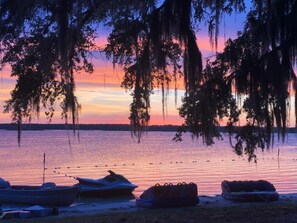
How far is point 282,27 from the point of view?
9070 mm

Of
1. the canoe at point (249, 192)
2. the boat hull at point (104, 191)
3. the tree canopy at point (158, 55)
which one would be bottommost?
the boat hull at point (104, 191)

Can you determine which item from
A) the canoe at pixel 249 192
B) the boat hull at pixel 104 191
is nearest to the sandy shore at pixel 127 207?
the canoe at pixel 249 192

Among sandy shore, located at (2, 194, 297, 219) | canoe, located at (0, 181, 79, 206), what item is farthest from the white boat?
sandy shore, located at (2, 194, 297, 219)

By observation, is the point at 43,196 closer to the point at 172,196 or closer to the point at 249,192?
the point at 172,196

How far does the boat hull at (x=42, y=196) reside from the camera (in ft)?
78.4

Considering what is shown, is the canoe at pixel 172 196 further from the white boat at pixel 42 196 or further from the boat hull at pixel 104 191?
the boat hull at pixel 104 191

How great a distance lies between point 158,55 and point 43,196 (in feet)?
57.6

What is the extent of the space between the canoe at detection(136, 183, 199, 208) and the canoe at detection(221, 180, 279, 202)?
238cm

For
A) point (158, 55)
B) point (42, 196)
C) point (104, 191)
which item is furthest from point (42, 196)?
point (158, 55)

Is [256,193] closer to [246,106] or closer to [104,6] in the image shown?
[246,106]

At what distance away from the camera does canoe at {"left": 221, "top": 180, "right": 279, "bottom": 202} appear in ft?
68.3

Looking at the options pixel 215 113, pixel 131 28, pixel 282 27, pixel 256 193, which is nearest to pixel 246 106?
pixel 215 113

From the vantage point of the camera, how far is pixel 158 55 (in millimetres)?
7992

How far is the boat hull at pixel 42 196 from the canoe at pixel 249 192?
21.9ft
